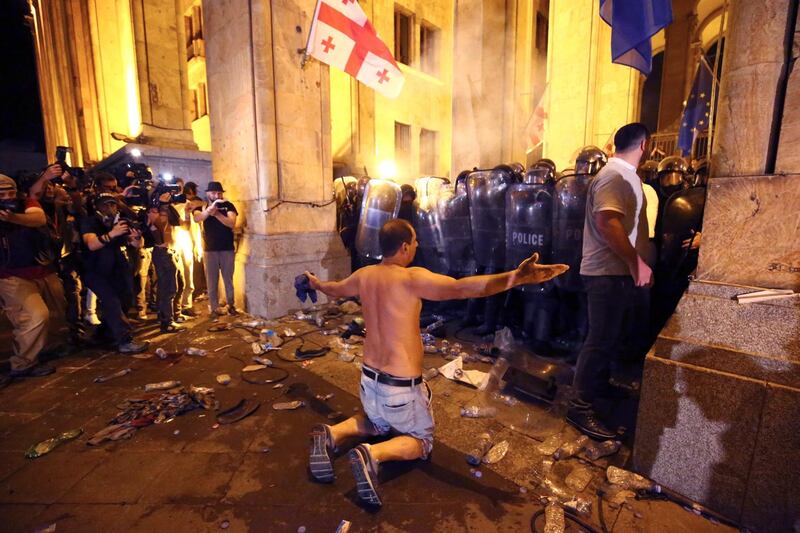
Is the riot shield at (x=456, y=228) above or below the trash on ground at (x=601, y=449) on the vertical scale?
above

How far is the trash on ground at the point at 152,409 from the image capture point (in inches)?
120

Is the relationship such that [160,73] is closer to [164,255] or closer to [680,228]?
[164,255]

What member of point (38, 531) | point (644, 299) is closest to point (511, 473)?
point (644, 299)

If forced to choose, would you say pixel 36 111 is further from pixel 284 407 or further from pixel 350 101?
pixel 284 407

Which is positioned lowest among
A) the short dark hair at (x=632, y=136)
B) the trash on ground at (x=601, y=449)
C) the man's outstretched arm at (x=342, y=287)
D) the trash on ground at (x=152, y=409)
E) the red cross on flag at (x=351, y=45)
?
the trash on ground at (x=152, y=409)

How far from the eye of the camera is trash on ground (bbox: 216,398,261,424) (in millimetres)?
3302

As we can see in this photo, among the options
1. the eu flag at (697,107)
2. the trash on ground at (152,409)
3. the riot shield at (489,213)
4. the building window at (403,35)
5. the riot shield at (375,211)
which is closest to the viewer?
the trash on ground at (152,409)

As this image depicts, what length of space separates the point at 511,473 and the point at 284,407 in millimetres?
2053

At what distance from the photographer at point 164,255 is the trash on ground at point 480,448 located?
4.77 meters

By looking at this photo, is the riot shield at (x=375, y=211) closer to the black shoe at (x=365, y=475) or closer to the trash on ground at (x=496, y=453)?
the trash on ground at (x=496, y=453)

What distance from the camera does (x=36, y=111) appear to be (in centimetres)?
2445

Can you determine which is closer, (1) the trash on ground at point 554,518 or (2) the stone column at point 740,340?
(2) the stone column at point 740,340

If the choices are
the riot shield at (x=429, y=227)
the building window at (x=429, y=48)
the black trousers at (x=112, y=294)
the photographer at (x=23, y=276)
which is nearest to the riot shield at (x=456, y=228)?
the riot shield at (x=429, y=227)

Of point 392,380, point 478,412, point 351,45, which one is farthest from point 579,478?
point 351,45
